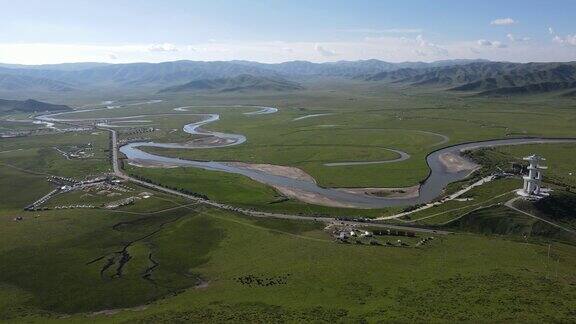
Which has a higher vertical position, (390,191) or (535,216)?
(535,216)

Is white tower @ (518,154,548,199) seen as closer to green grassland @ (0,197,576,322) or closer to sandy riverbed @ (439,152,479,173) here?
green grassland @ (0,197,576,322)

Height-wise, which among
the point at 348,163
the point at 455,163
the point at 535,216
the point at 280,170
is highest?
the point at 455,163

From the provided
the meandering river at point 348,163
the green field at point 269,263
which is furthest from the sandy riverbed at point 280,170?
the green field at point 269,263

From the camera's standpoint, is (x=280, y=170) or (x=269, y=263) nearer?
(x=269, y=263)

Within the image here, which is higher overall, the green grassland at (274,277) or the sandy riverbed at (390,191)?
the sandy riverbed at (390,191)

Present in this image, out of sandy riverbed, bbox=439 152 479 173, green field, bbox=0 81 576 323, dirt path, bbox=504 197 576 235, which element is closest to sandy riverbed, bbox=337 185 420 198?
green field, bbox=0 81 576 323

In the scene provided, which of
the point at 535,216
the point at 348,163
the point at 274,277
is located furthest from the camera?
the point at 348,163

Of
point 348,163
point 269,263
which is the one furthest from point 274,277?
point 348,163

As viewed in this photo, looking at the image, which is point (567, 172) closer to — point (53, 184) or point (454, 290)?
point (454, 290)

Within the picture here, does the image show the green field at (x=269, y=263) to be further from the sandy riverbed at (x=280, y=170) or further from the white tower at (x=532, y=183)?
the sandy riverbed at (x=280, y=170)

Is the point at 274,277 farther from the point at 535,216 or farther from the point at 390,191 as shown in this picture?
the point at 390,191

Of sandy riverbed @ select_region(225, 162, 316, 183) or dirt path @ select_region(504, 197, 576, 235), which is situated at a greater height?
dirt path @ select_region(504, 197, 576, 235)
